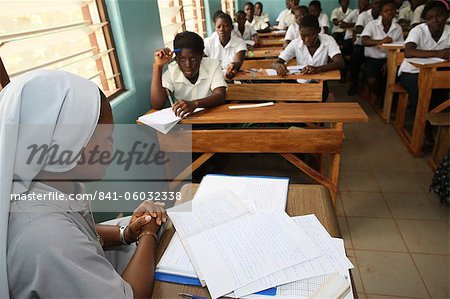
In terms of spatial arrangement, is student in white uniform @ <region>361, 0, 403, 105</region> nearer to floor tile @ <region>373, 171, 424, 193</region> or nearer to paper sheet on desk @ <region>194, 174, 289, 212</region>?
floor tile @ <region>373, 171, 424, 193</region>

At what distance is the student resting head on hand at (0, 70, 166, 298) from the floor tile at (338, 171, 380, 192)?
1992 mm

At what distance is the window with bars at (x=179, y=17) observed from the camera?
295 cm

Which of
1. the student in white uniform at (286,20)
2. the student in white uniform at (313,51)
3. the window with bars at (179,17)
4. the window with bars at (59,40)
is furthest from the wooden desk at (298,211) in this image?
the student in white uniform at (286,20)

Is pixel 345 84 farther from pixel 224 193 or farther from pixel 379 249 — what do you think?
pixel 224 193

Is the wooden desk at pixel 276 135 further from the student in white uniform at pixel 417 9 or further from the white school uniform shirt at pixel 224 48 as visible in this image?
the student in white uniform at pixel 417 9

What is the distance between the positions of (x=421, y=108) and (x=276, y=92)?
1.37m

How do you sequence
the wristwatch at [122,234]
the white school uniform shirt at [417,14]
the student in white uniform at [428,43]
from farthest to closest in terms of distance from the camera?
the white school uniform shirt at [417,14] < the student in white uniform at [428,43] < the wristwatch at [122,234]

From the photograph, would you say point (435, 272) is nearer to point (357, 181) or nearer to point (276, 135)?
point (357, 181)

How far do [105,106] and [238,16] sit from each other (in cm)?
487

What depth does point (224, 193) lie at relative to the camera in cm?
103

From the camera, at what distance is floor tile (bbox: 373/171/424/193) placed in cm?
229

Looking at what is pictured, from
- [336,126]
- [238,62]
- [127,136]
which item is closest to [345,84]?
[238,62]

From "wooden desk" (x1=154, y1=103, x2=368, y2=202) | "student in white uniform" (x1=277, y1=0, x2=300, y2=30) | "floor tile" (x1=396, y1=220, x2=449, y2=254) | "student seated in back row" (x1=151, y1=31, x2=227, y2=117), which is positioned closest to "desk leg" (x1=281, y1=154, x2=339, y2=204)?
"wooden desk" (x1=154, y1=103, x2=368, y2=202)

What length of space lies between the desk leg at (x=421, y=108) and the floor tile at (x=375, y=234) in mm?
1084
